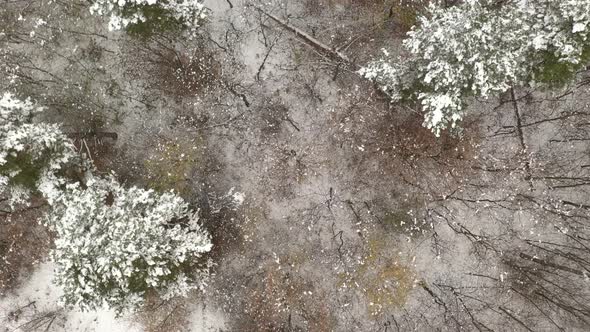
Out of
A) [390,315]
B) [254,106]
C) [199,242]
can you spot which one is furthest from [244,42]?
[390,315]

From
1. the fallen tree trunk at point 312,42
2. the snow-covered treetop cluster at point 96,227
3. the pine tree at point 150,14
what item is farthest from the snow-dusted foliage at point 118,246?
the fallen tree trunk at point 312,42

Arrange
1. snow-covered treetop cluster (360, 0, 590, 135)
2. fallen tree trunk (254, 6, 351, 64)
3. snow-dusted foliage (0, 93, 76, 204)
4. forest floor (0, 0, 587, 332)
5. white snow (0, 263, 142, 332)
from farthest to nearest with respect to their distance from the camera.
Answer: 1. white snow (0, 263, 142, 332)
2. fallen tree trunk (254, 6, 351, 64)
3. forest floor (0, 0, 587, 332)
4. snow-dusted foliage (0, 93, 76, 204)
5. snow-covered treetop cluster (360, 0, 590, 135)

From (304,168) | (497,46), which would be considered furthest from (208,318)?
(497,46)

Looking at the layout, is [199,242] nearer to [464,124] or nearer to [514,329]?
[464,124]

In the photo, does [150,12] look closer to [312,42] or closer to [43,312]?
[312,42]

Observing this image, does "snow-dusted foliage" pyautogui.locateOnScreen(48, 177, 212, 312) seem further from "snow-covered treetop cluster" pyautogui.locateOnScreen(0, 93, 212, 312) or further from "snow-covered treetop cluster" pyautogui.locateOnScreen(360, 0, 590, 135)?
"snow-covered treetop cluster" pyautogui.locateOnScreen(360, 0, 590, 135)

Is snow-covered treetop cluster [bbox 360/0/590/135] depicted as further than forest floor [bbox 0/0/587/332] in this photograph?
No

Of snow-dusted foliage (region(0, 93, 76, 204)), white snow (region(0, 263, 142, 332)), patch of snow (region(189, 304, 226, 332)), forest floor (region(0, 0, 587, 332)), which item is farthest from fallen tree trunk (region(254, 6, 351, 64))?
white snow (region(0, 263, 142, 332))
